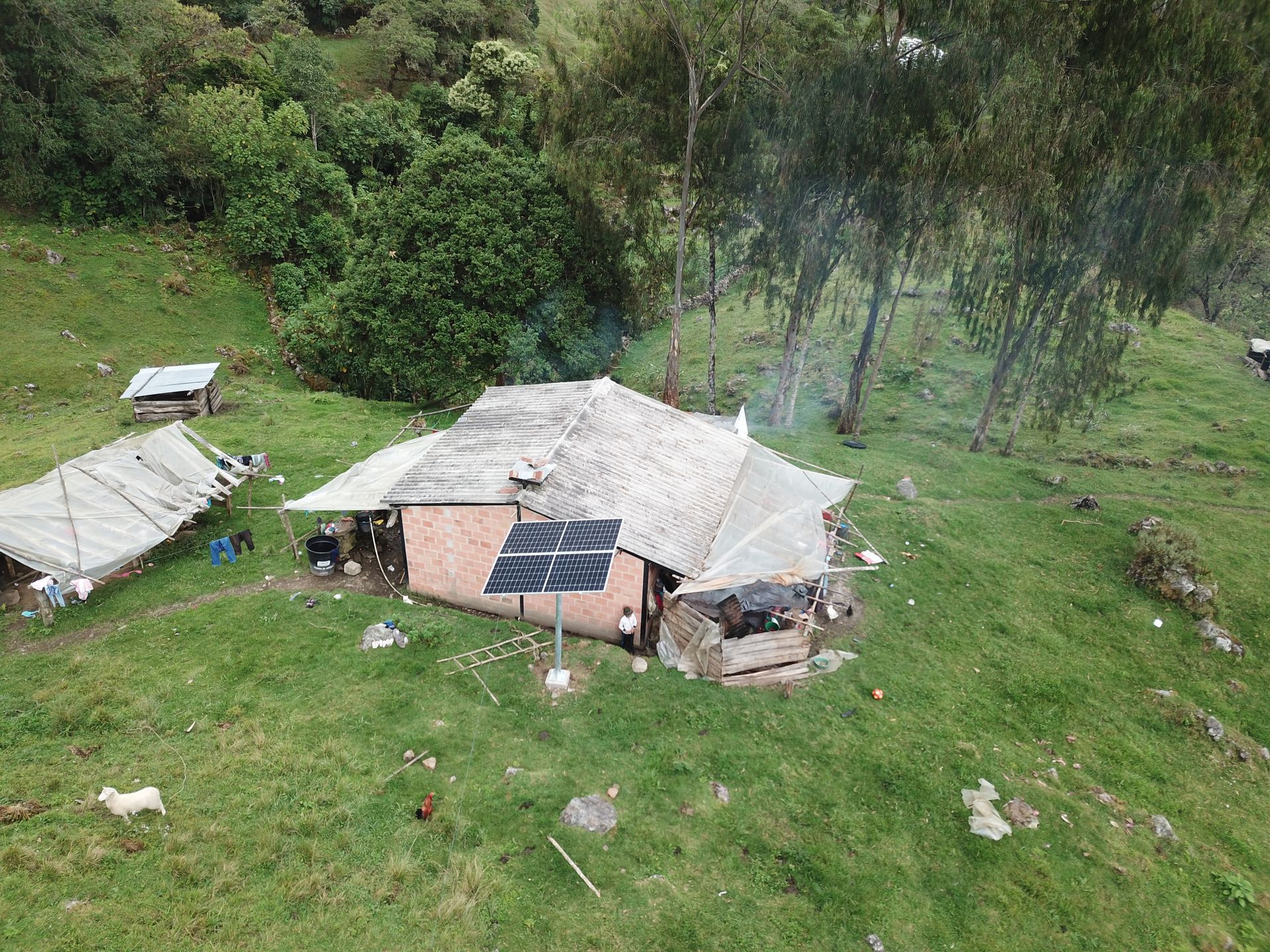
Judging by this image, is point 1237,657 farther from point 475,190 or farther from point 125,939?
point 475,190

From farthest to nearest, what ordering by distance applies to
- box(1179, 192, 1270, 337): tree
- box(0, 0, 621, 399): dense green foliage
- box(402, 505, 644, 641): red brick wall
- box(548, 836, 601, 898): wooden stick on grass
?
box(1179, 192, 1270, 337): tree, box(0, 0, 621, 399): dense green foliage, box(402, 505, 644, 641): red brick wall, box(548, 836, 601, 898): wooden stick on grass

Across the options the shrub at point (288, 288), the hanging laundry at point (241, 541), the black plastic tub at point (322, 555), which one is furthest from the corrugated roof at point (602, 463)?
the shrub at point (288, 288)

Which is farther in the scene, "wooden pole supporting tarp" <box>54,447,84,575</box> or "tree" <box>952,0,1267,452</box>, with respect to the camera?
"tree" <box>952,0,1267,452</box>

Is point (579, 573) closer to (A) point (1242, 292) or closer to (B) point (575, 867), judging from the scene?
(B) point (575, 867)

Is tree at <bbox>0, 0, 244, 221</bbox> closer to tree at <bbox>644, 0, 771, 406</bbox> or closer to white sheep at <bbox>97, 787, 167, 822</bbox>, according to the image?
tree at <bbox>644, 0, 771, 406</bbox>

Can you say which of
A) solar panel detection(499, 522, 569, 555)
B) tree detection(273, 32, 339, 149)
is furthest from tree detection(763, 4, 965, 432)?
tree detection(273, 32, 339, 149)
